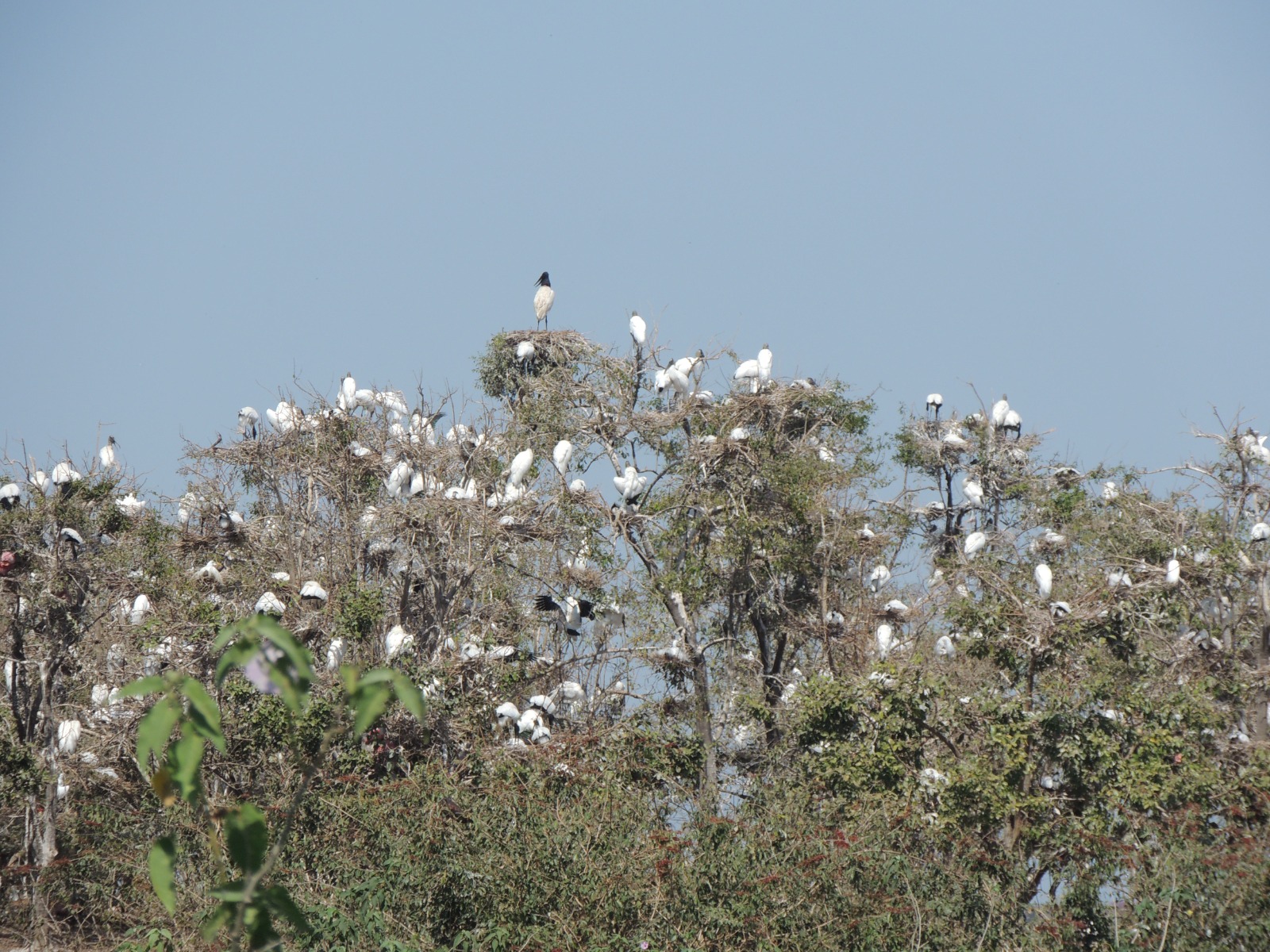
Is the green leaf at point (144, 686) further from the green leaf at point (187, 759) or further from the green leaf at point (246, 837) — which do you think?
the green leaf at point (246, 837)

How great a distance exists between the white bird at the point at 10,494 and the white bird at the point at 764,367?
6698 mm

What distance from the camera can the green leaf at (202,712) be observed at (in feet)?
6.25

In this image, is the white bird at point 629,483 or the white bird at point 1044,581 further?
the white bird at point 629,483

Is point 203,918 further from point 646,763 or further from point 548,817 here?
point 646,763

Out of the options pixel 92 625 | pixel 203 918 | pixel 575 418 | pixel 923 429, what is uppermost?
pixel 923 429

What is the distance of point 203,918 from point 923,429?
12913 millimetres

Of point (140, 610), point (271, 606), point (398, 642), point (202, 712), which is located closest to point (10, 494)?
point (140, 610)

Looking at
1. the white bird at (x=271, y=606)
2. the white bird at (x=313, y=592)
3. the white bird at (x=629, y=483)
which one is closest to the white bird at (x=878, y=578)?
the white bird at (x=629, y=483)

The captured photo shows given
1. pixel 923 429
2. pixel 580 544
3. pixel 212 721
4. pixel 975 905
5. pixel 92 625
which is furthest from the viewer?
pixel 923 429

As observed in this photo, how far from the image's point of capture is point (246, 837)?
1981 millimetres

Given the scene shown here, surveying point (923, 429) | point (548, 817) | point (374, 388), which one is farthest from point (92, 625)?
point (923, 429)

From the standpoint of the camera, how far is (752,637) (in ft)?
46.8

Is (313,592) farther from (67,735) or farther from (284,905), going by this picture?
(284,905)

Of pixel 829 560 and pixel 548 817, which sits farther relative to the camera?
pixel 829 560
